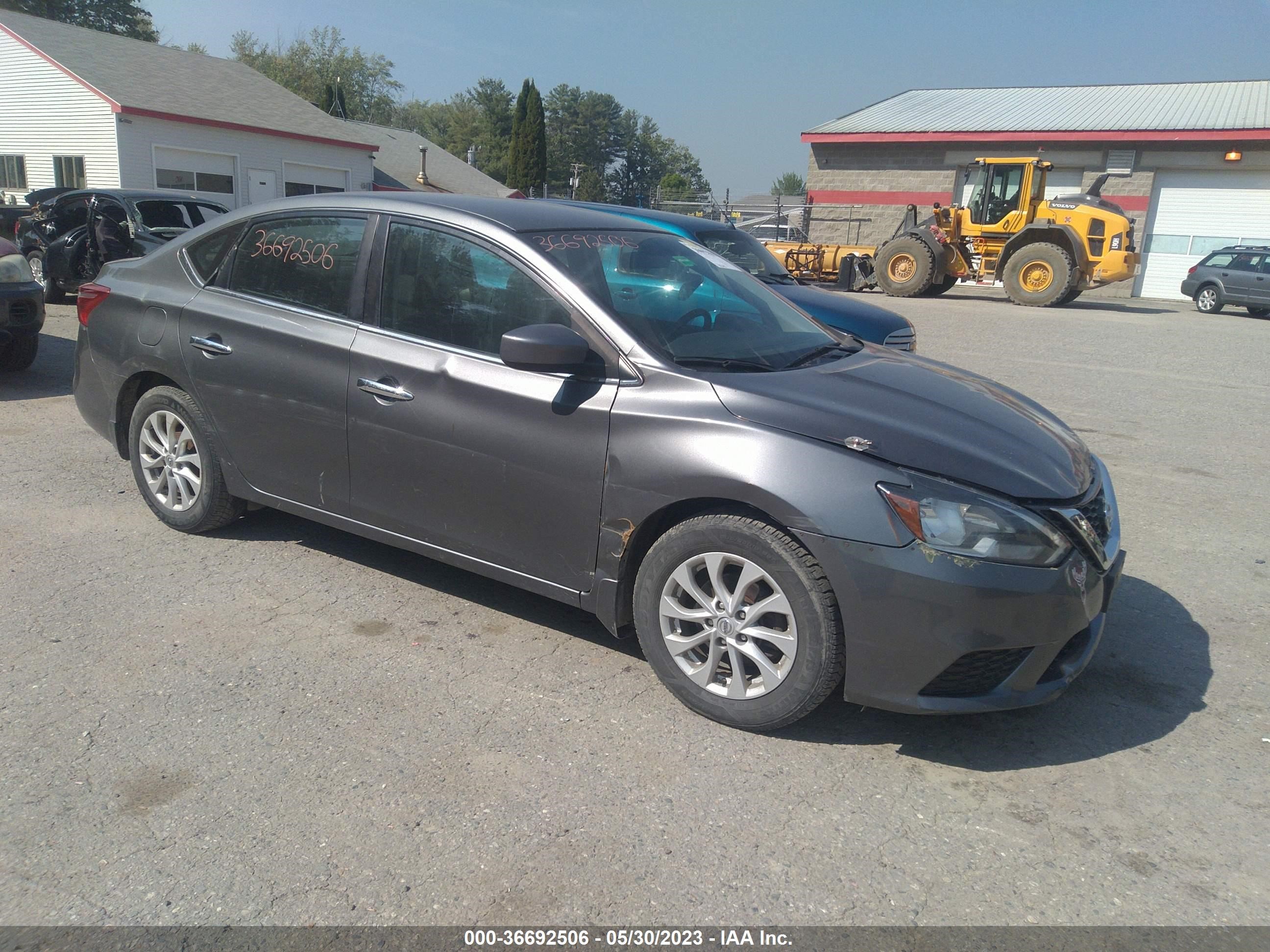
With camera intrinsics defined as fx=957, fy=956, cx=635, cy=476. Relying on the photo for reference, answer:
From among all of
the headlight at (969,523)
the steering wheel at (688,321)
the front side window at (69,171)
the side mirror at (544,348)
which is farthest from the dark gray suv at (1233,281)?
the front side window at (69,171)

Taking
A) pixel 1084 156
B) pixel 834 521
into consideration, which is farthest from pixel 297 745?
pixel 1084 156

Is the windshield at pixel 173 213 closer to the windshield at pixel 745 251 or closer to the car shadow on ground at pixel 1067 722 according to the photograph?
the windshield at pixel 745 251

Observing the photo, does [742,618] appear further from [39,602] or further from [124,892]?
[39,602]

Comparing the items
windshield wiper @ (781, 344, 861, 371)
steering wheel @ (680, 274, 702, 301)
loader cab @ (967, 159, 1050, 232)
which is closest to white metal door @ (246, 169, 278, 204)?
loader cab @ (967, 159, 1050, 232)

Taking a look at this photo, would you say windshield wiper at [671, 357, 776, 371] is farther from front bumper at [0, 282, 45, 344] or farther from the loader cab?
the loader cab

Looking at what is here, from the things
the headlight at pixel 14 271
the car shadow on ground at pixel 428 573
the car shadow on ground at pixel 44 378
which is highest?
the headlight at pixel 14 271

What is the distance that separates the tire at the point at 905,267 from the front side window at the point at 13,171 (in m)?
25.0

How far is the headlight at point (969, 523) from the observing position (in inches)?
115

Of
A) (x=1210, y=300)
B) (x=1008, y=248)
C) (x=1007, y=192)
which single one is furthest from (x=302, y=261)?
(x=1210, y=300)

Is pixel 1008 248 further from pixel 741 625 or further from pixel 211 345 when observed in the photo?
pixel 741 625

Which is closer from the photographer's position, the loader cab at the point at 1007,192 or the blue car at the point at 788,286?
the blue car at the point at 788,286

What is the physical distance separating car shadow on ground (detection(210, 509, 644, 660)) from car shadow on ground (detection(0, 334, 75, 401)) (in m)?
3.30

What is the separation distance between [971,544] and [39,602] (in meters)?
3.71

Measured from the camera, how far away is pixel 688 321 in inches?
150
